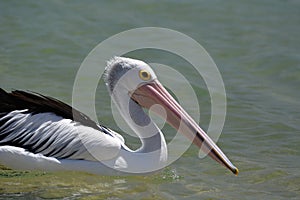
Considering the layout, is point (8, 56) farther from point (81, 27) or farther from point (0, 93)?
point (0, 93)

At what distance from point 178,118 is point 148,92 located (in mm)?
377

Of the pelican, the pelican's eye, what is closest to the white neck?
the pelican

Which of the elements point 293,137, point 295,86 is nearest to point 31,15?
point 295,86

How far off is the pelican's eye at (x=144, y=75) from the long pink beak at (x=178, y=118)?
0.05 metres

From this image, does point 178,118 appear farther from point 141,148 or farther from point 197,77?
point 197,77

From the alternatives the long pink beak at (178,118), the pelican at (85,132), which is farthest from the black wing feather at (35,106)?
the long pink beak at (178,118)

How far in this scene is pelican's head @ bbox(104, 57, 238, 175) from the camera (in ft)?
17.0

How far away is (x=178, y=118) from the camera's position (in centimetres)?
530

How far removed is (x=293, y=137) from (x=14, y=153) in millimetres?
2760

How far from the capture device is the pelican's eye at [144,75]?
5488 millimetres

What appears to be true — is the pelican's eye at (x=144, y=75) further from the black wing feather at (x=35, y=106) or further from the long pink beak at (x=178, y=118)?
the black wing feather at (x=35, y=106)

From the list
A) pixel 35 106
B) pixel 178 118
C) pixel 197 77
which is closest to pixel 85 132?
pixel 35 106

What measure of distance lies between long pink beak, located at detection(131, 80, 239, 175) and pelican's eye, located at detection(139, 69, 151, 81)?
0.18 ft

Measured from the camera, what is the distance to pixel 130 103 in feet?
18.7
